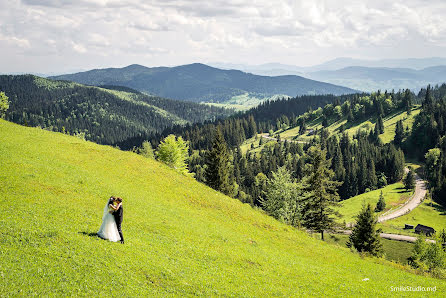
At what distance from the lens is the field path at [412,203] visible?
134 m

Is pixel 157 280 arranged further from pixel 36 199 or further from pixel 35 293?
pixel 36 199

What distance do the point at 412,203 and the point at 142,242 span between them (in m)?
158

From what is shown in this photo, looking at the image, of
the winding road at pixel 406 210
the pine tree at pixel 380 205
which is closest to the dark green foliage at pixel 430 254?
the winding road at pixel 406 210

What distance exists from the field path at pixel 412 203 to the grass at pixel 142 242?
11383 cm

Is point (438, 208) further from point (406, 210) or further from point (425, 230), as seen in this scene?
point (425, 230)

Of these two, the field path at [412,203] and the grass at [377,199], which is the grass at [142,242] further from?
the field path at [412,203]

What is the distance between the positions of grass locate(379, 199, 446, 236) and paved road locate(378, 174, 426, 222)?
250cm

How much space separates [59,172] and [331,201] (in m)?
45.4

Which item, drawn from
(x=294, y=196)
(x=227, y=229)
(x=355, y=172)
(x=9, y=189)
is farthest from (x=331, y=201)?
(x=355, y=172)

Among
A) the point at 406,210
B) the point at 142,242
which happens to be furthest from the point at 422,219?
the point at 142,242

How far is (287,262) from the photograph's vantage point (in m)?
28.0

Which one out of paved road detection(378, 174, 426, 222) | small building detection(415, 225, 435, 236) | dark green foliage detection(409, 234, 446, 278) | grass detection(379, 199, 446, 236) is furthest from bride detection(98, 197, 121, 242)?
paved road detection(378, 174, 426, 222)

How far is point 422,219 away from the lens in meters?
131

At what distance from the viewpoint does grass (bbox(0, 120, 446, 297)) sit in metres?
16.0
